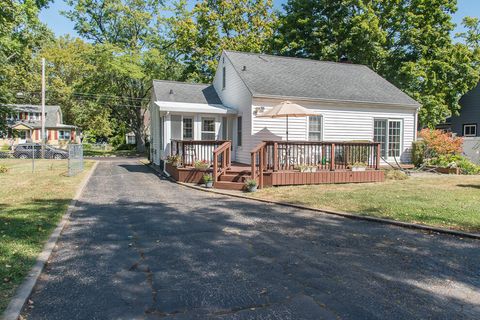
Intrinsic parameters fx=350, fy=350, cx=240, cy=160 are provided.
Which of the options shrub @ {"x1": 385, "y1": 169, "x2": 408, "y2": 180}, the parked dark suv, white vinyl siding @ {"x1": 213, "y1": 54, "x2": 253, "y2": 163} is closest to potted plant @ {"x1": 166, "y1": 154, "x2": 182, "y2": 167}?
white vinyl siding @ {"x1": 213, "y1": 54, "x2": 253, "y2": 163}

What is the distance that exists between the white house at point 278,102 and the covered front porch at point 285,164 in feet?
6.76

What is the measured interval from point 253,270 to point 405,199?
6.29m

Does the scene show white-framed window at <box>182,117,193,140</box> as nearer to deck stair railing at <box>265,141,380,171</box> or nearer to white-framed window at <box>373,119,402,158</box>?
deck stair railing at <box>265,141,380,171</box>

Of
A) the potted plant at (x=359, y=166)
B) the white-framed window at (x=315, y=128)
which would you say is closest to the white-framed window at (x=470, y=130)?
the white-framed window at (x=315, y=128)

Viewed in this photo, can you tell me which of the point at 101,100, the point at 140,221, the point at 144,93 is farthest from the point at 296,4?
the point at 140,221

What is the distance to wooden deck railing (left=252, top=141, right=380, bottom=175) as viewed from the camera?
1168 cm

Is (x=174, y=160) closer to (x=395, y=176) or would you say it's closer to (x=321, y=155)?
(x=321, y=155)

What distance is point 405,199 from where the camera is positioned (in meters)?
9.18

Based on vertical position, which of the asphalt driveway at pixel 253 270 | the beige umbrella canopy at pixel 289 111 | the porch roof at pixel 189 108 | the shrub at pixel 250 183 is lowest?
the asphalt driveway at pixel 253 270

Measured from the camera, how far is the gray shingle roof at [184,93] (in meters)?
17.1

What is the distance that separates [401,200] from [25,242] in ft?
27.3

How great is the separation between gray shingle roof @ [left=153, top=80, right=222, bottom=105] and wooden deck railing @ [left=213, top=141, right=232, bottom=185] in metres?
5.41

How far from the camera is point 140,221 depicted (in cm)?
718

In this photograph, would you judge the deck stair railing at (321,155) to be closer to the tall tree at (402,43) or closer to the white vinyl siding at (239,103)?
the white vinyl siding at (239,103)
